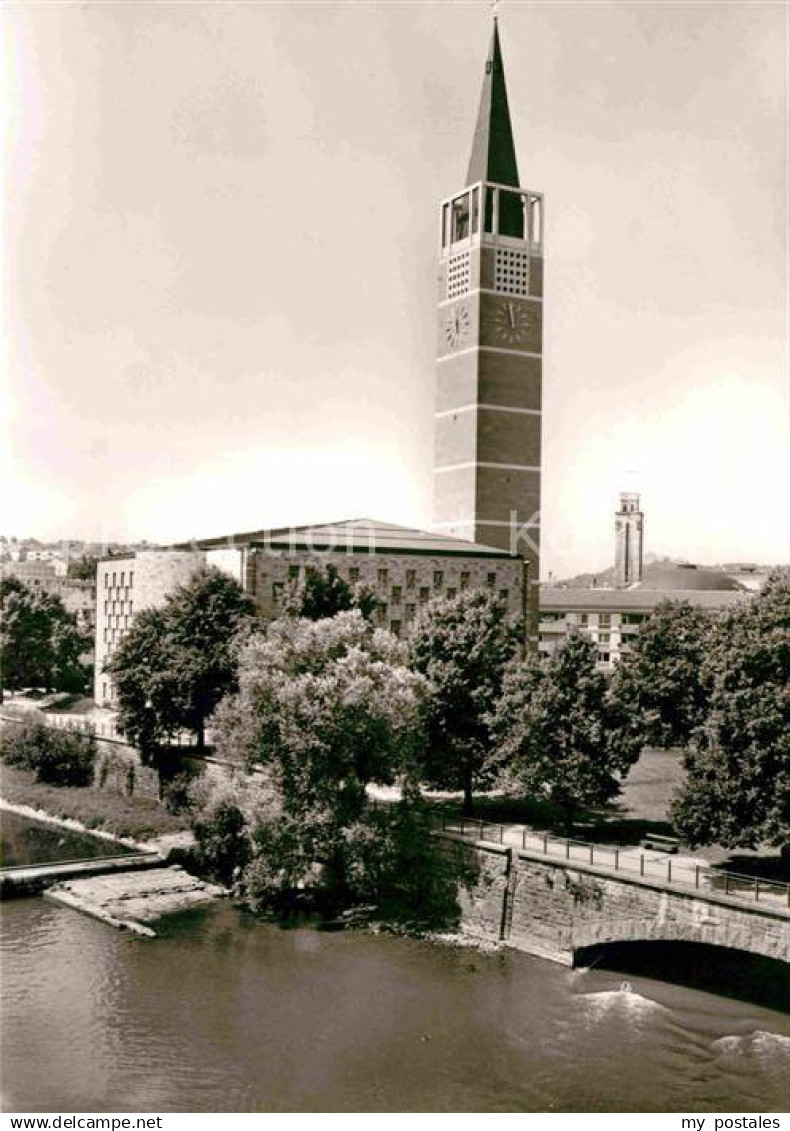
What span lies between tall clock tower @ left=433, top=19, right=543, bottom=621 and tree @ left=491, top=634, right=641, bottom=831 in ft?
119

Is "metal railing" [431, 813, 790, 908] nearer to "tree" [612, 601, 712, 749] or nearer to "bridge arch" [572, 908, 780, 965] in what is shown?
"bridge arch" [572, 908, 780, 965]

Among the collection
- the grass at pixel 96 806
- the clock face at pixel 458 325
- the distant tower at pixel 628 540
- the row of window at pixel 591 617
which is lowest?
the grass at pixel 96 806

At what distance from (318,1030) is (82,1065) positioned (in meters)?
5.39

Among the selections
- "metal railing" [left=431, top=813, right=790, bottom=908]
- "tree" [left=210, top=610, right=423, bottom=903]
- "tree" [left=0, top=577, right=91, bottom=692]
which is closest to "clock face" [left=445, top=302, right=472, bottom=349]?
"tree" [left=0, top=577, right=91, bottom=692]

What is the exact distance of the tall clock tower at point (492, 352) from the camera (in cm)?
7225

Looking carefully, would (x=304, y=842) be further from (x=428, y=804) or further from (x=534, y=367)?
(x=534, y=367)

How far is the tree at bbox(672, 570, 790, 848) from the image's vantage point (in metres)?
27.2

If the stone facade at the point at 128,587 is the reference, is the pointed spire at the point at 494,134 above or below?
above

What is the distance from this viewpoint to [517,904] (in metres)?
31.3

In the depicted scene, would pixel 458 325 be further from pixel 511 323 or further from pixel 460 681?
pixel 460 681

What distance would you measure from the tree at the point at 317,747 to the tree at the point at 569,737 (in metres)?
3.63

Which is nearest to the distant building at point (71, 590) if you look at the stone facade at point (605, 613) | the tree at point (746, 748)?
the stone facade at point (605, 613)

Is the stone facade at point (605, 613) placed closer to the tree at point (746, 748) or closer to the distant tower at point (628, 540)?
the distant tower at point (628, 540)

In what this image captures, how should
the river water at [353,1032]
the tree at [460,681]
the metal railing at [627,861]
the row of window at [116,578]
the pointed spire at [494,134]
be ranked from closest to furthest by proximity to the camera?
1. the river water at [353,1032]
2. the metal railing at [627,861]
3. the tree at [460,681]
4. the row of window at [116,578]
5. the pointed spire at [494,134]
